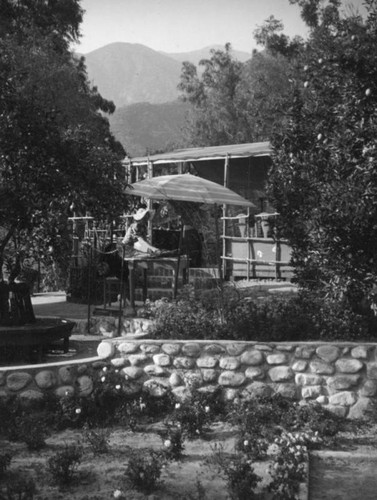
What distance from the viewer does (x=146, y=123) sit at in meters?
108

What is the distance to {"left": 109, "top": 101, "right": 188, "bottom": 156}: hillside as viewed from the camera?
97.6 meters

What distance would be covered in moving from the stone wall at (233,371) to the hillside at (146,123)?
281 feet

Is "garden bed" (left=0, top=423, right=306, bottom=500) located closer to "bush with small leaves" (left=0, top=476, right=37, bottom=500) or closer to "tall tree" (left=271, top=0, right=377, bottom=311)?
"bush with small leaves" (left=0, top=476, right=37, bottom=500)

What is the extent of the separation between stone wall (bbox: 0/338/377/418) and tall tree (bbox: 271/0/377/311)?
2.28ft

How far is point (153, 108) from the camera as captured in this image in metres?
115

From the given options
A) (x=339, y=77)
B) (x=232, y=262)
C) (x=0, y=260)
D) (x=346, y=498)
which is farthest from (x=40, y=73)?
(x=346, y=498)

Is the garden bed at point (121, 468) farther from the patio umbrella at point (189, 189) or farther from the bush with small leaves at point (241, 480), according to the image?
the patio umbrella at point (189, 189)

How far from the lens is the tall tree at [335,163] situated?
675 centimetres

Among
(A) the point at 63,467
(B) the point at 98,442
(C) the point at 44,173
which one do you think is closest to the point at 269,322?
(B) the point at 98,442

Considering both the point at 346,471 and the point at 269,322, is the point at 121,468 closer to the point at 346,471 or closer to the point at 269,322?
the point at 346,471

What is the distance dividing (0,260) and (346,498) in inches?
218

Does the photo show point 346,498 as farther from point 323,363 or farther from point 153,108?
point 153,108

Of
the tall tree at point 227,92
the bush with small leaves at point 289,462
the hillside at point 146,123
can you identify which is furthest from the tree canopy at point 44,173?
the hillside at point 146,123

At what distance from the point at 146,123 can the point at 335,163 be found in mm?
102737
